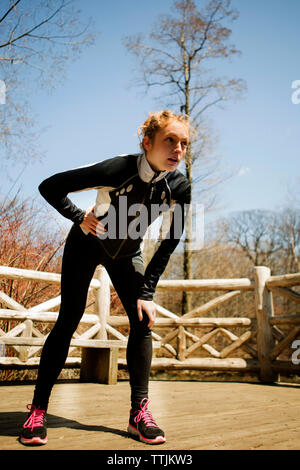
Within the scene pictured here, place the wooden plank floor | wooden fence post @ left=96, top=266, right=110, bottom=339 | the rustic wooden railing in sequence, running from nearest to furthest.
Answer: the wooden plank floor, the rustic wooden railing, wooden fence post @ left=96, top=266, right=110, bottom=339

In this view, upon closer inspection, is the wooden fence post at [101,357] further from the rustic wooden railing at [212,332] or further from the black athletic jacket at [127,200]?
the black athletic jacket at [127,200]

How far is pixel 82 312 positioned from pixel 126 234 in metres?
0.52

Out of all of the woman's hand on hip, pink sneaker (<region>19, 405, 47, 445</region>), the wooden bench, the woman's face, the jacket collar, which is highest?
the woman's face

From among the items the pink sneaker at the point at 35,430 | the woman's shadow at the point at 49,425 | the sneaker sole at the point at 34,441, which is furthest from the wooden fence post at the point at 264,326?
the sneaker sole at the point at 34,441

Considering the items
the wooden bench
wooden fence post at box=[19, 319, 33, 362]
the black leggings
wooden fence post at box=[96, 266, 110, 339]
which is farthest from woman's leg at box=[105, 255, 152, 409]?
wooden fence post at box=[96, 266, 110, 339]

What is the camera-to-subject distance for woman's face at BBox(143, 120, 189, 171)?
2.12 meters

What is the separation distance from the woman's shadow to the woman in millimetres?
185

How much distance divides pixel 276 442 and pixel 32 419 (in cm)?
126

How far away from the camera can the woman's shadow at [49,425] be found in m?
2.14

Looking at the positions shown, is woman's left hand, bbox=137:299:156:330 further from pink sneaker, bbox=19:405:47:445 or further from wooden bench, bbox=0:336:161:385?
wooden bench, bbox=0:336:161:385

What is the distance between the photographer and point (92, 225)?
2.15 metres

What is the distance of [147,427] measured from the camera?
196 centimetres

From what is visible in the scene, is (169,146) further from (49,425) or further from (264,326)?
(264,326)

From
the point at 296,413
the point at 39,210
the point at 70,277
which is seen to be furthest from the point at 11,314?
the point at 39,210
